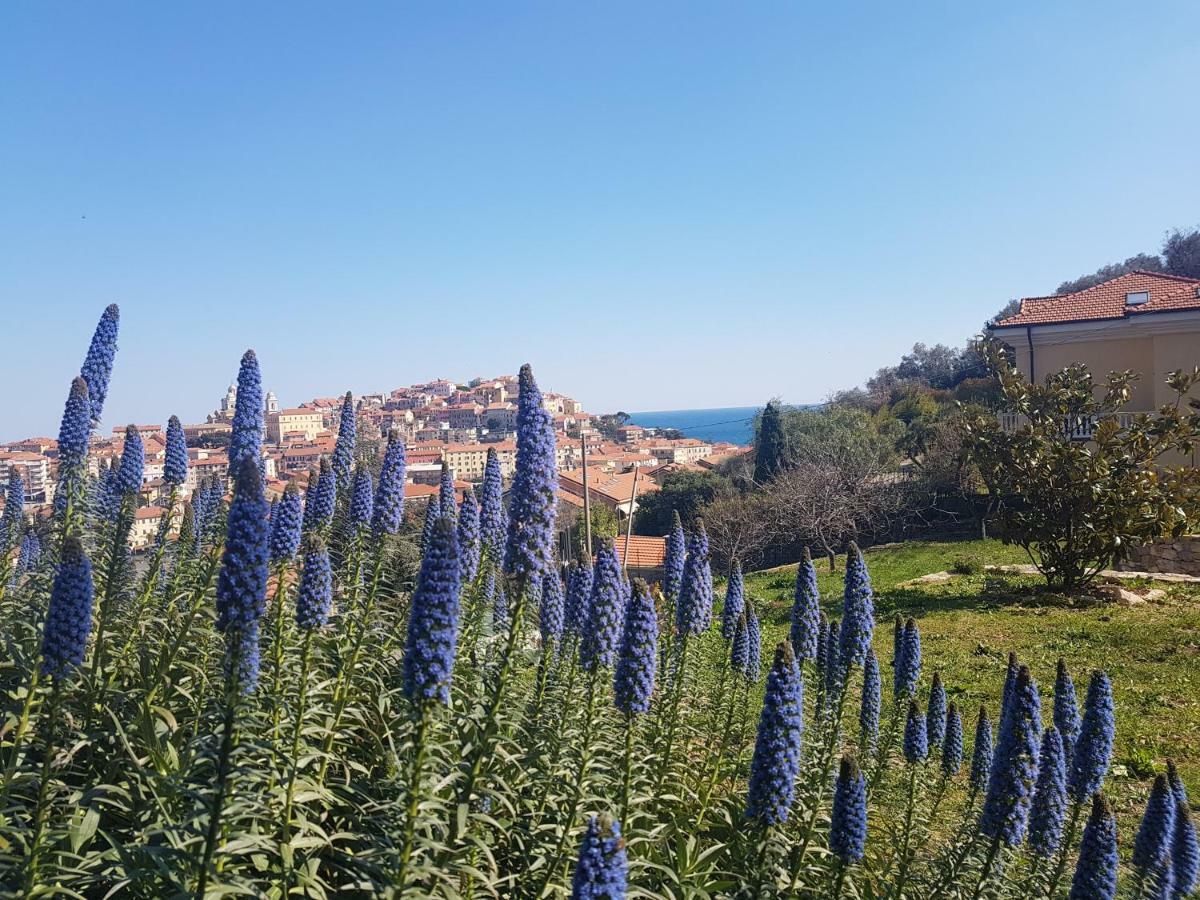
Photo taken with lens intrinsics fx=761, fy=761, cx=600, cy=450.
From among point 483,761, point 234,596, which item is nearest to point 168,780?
point 234,596

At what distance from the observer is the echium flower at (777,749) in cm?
344

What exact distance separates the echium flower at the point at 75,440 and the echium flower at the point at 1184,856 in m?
6.52

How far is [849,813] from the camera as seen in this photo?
3459 mm

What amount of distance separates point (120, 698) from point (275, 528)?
1.36 meters

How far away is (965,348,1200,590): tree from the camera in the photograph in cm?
1527

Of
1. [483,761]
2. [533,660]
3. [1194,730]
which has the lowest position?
[1194,730]

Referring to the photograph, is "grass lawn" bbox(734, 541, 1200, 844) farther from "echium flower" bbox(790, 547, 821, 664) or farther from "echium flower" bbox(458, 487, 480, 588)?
"echium flower" bbox(458, 487, 480, 588)

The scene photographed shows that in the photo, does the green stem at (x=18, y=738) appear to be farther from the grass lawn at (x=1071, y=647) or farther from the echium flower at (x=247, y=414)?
the grass lawn at (x=1071, y=647)

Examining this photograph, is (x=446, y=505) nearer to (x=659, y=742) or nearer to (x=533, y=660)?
(x=533, y=660)

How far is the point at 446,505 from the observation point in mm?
5918

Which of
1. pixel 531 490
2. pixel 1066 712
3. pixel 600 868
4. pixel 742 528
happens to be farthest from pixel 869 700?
pixel 742 528

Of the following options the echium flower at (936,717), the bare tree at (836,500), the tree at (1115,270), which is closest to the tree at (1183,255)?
the tree at (1115,270)

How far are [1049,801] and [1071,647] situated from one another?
416 inches

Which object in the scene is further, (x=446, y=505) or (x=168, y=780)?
(x=446, y=505)
